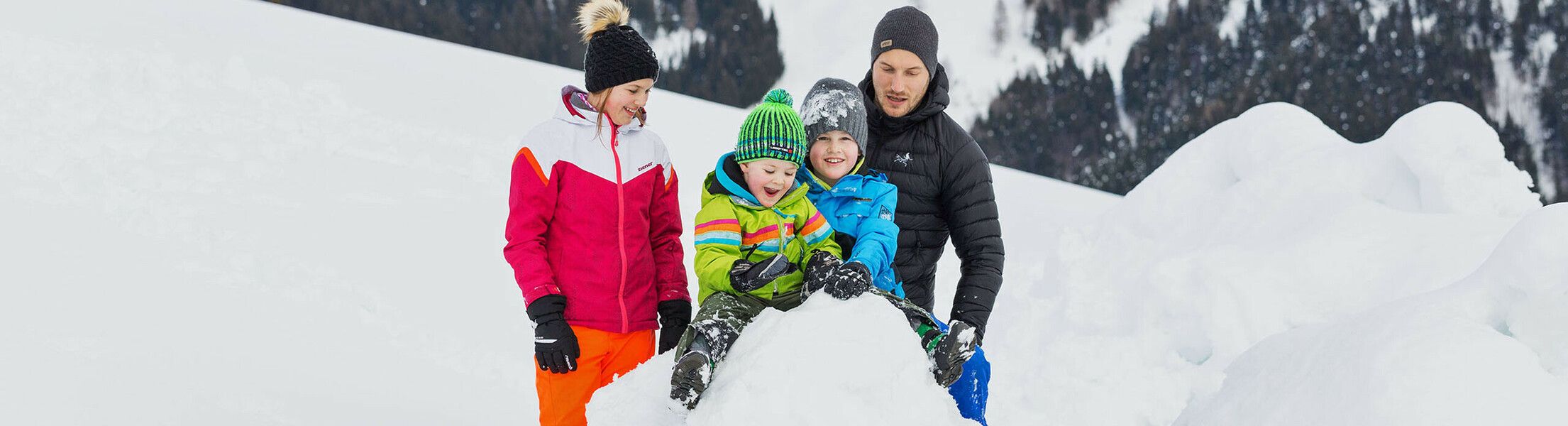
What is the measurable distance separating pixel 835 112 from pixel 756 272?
1.82 feet

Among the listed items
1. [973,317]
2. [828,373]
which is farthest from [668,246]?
[828,373]

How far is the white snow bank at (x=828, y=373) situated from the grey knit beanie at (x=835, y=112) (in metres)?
0.61

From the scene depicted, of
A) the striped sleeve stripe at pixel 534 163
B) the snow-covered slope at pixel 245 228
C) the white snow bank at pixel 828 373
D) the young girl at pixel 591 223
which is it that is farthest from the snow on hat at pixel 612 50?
the snow-covered slope at pixel 245 228

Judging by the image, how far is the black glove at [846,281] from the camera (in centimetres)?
252

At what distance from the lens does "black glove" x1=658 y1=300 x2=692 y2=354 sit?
3.22 m

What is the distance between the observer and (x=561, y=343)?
2.92m

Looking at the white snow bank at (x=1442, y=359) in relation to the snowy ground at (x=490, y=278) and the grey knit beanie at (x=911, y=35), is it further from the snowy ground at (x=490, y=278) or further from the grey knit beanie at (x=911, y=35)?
the grey knit beanie at (x=911, y=35)

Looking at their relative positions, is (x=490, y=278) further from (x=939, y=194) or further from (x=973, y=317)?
(x=973, y=317)

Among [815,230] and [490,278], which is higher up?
[815,230]

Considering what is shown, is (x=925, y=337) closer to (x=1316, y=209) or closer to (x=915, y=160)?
(x=915, y=160)

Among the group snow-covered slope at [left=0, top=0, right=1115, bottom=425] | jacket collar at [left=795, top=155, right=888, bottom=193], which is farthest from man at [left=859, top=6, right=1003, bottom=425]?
snow-covered slope at [left=0, top=0, right=1115, bottom=425]

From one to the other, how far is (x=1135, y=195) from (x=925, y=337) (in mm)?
6545

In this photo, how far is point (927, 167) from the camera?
125 inches

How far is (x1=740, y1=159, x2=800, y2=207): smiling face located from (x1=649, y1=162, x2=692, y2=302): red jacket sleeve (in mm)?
511
